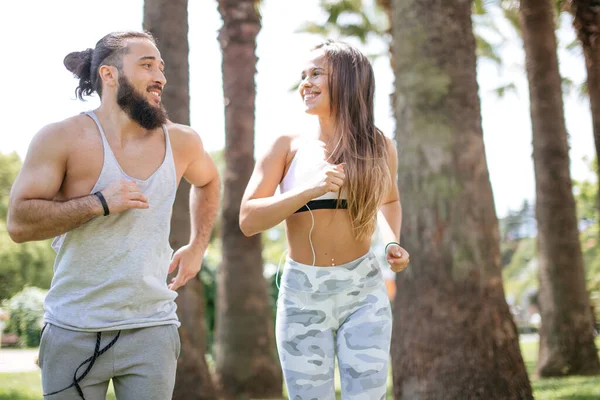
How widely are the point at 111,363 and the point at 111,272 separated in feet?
1.24

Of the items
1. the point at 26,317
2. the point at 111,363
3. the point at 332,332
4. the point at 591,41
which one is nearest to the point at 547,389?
the point at 591,41

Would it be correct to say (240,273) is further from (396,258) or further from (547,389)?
(396,258)

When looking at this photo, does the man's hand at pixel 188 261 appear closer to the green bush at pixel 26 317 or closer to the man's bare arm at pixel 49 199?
the man's bare arm at pixel 49 199

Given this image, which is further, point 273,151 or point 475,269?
point 475,269

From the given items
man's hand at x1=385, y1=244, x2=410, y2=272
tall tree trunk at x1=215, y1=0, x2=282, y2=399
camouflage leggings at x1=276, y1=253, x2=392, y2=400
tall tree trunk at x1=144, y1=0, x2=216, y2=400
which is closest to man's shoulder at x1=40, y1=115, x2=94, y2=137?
camouflage leggings at x1=276, y1=253, x2=392, y2=400

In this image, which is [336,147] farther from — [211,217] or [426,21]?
[426,21]

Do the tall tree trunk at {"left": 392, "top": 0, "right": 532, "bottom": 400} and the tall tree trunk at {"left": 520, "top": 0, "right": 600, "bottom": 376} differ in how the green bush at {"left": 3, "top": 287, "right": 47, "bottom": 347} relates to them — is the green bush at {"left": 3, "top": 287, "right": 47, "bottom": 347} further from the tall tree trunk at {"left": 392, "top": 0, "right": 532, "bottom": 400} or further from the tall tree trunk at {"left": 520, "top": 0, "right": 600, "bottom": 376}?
the tall tree trunk at {"left": 392, "top": 0, "right": 532, "bottom": 400}

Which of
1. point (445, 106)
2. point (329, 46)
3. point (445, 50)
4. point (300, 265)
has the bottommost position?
point (300, 265)

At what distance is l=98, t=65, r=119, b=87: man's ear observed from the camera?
140 inches

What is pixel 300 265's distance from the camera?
3738 mm

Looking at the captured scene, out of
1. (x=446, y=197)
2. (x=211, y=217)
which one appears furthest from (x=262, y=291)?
(x=211, y=217)

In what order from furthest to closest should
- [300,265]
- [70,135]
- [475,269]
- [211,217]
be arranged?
[475,269] < [211,217] < [300,265] < [70,135]

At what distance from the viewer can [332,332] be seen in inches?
147

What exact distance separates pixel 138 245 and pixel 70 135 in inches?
21.6
